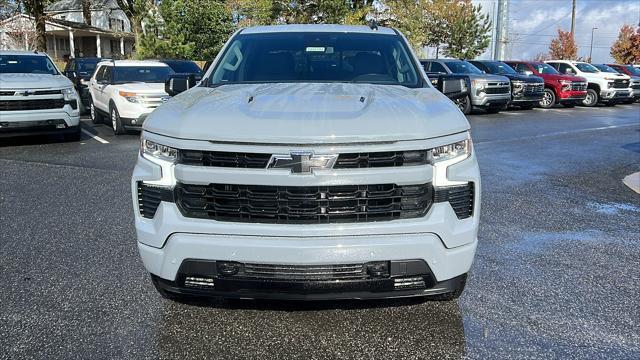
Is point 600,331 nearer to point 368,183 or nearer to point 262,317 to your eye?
point 368,183

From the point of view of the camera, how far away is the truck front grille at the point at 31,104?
34.6ft

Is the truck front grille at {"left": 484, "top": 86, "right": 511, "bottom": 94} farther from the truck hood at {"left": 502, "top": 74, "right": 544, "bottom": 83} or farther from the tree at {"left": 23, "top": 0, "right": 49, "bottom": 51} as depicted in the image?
the tree at {"left": 23, "top": 0, "right": 49, "bottom": 51}

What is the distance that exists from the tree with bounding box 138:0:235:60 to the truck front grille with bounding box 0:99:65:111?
20431mm

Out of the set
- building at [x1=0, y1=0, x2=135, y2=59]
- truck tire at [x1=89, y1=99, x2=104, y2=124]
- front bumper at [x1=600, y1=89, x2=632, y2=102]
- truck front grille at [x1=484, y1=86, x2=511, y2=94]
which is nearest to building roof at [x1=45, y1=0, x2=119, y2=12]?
building at [x1=0, y1=0, x2=135, y2=59]

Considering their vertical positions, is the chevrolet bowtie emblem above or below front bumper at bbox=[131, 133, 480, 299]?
above

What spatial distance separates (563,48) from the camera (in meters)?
66.1

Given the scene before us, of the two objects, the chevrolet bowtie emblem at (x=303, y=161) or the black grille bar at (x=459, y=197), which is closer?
the chevrolet bowtie emblem at (x=303, y=161)

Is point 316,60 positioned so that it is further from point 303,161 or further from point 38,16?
point 38,16

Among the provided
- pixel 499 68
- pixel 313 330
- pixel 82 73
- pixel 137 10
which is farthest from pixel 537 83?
pixel 137 10

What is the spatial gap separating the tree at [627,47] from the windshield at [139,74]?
58658 mm

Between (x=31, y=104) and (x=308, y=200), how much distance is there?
950 cm

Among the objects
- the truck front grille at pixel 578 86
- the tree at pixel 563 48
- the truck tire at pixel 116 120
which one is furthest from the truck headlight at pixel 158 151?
the tree at pixel 563 48

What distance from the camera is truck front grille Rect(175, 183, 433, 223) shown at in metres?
3.07

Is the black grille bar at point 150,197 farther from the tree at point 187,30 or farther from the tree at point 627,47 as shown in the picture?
the tree at point 627,47
